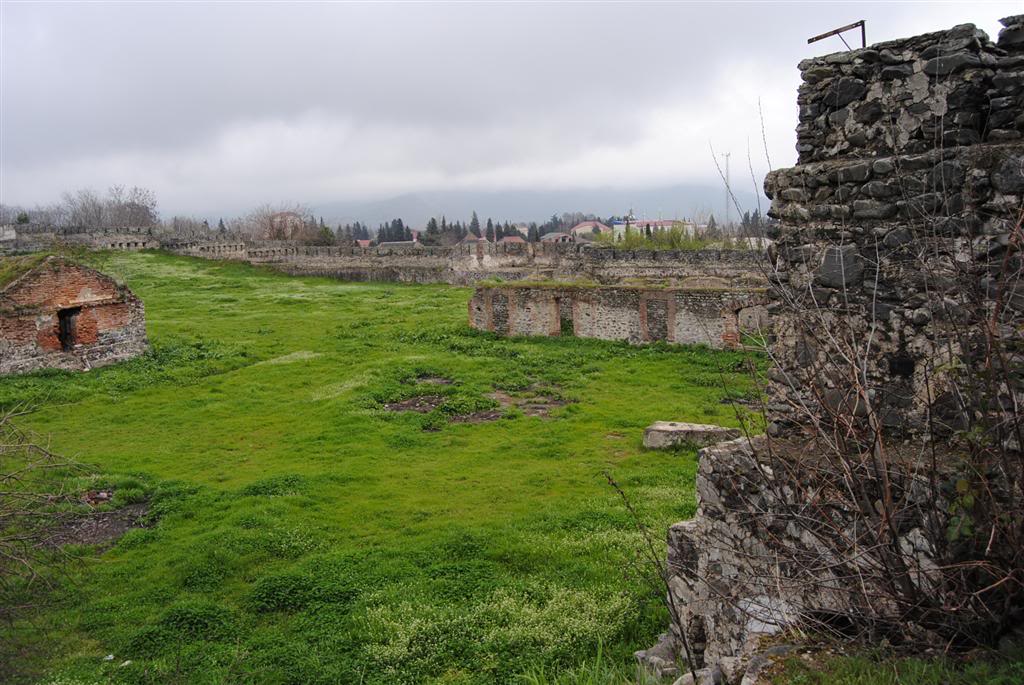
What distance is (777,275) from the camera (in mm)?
4801

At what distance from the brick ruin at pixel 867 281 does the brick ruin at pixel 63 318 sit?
746 inches

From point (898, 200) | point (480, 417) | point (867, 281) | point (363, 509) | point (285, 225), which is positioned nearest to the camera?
point (898, 200)

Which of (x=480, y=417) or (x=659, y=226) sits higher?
(x=659, y=226)

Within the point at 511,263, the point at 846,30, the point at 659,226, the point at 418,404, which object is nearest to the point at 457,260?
the point at 511,263

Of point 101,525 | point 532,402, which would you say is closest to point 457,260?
point 532,402

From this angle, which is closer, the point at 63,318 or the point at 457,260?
the point at 63,318

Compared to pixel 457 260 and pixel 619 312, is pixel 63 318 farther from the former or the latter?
pixel 457 260

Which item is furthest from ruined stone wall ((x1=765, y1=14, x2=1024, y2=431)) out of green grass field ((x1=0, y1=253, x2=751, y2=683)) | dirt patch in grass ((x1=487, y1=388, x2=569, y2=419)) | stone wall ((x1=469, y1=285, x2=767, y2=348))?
stone wall ((x1=469, y1=285, x2=767, y2=348))

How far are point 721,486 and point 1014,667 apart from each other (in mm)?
2030

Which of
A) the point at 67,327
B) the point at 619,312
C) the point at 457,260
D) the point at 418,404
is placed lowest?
the point at 418,404

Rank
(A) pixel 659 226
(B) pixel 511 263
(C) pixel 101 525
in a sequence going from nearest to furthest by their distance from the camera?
(C) pixel 101 525 < (B) pixel 511 263 < (A) pixel 659 226

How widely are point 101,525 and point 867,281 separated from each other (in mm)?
9861

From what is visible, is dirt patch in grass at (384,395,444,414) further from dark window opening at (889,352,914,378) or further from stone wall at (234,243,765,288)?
stone wall at (234,243,765,288)

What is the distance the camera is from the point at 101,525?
10016 millimetres
